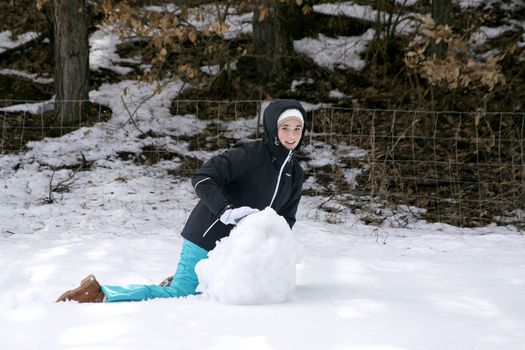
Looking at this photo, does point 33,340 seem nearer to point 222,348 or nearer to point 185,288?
Answer: point 222,348

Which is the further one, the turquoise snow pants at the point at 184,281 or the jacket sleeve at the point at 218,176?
the turquoise snow pants at the point at 184,281

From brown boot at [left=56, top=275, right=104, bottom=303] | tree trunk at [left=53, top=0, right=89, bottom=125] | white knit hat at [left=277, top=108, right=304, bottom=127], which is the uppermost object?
tree trunk at [left=53, top=0, right=89, bottom=125]

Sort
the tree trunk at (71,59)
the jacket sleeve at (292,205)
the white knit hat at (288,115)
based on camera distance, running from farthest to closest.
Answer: the tree trunk at (71,59) → the jacket sleeve at (292,205) → the white knit hat at (288,115)

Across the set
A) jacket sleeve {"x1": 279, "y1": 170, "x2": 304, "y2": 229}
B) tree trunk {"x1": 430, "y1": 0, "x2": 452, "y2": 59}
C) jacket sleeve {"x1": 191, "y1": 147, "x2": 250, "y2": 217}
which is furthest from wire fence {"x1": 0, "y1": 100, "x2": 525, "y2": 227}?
jacket sleeve {"x1": 191, "y1": 147, "x2": 250, "y2": 217}

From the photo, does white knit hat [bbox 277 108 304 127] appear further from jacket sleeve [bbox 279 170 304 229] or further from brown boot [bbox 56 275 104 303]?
brown boot [bbox 56 275 104 303]

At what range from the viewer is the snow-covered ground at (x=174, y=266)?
2555mm

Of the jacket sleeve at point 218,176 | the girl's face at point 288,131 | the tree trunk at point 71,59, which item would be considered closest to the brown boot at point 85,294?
the jacket sleeve at point 218,176

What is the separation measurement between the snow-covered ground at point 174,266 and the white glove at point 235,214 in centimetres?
16

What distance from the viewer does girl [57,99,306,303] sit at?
11.4 feet

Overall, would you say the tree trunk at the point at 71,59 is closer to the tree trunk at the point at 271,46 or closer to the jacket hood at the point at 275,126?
the tree trunk at the point at 271,46

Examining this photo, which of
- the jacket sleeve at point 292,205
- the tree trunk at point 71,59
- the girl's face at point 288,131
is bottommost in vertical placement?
the jacket sleeve at point 292,205

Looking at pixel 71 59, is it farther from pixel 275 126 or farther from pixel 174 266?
pixel 275 126

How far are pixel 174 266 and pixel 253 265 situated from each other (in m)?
2.11

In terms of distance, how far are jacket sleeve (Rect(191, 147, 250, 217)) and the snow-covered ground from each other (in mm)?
316
